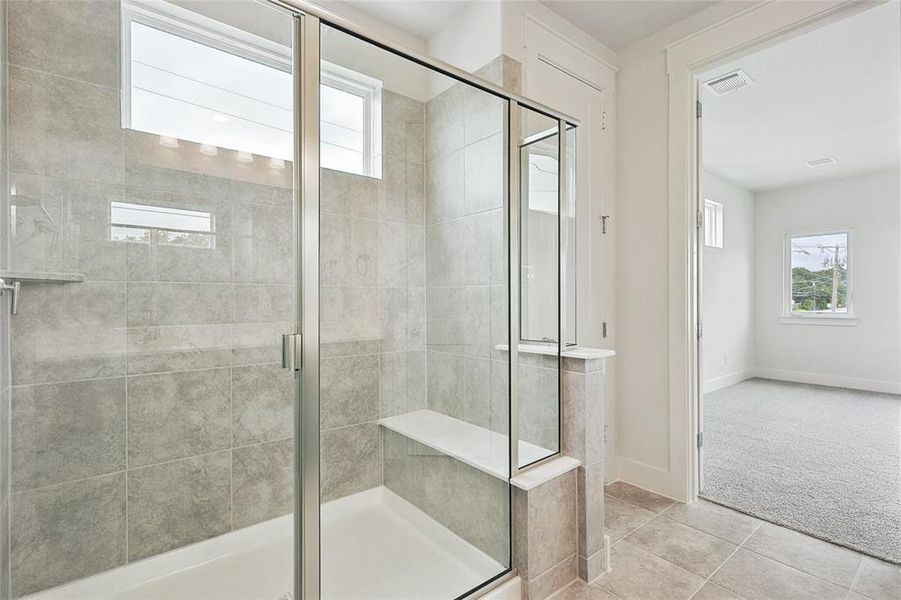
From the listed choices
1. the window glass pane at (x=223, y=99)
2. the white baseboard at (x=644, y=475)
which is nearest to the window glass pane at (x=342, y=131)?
the window glass pane at (x=223, y=99)

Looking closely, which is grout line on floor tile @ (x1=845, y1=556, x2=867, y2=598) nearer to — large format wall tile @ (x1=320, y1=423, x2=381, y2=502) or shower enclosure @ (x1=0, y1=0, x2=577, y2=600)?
shower enclosure @ (x1=0, y1=0, x2=577, y2=600)

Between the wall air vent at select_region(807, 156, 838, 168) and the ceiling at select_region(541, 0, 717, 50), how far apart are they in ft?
12.4

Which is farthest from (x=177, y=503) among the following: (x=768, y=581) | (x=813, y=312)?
(x=813, y=312)

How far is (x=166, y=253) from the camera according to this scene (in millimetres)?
1713

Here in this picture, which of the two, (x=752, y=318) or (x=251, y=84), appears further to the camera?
(x=752, y=318)

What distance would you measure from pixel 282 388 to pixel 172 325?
51cm

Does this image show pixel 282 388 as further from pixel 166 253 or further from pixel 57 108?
pixel 57 108

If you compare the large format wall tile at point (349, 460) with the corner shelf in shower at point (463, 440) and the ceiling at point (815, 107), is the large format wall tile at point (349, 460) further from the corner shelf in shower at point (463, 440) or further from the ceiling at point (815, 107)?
the ceiling at point (815, 107)

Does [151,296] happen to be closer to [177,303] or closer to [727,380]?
[177,303]

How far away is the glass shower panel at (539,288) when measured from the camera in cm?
175

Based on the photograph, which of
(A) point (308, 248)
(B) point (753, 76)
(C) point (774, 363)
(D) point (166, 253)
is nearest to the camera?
(A) point (308, 248)

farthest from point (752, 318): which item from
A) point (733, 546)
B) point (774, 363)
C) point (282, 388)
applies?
point (282, 388)

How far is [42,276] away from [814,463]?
440 centimetres

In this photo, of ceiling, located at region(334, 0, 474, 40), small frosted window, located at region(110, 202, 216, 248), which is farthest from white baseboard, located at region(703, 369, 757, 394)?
small frosted window, located at region(110, 202, 216, 248)
